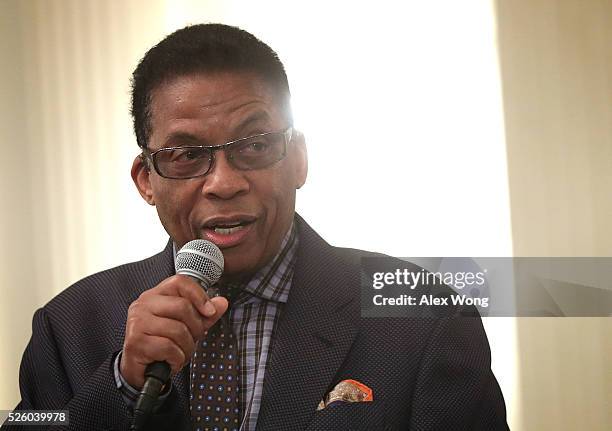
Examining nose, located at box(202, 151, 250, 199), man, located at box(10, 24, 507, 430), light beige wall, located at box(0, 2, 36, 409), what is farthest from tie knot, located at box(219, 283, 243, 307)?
light beige wall, located at box(0, 2, 36, 409)

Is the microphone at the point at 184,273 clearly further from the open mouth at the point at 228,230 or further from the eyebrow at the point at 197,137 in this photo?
the eyebrow at the point at 197,137

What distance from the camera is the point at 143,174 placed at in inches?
70.9

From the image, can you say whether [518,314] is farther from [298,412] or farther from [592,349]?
[298,412]

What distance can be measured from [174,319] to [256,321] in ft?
1.52

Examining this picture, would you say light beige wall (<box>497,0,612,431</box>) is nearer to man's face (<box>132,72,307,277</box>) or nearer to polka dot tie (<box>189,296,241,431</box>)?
man's face (<box>132,72,307,277</box>)

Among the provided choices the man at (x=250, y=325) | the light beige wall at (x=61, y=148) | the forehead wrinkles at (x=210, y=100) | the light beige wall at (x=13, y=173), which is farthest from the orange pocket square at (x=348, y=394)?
the light beige wall at (x=13, y=173)

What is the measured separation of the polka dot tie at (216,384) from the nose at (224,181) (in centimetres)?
32

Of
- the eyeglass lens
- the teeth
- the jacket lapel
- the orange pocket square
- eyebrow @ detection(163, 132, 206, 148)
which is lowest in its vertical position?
the orange pocket square

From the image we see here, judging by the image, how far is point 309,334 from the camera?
1.64 m

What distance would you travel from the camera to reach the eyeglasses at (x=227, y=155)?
157 centimetres

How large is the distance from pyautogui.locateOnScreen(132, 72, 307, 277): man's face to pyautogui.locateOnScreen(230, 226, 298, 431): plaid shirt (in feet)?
0.17

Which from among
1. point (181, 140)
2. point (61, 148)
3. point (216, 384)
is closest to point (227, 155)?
point (181, 140)

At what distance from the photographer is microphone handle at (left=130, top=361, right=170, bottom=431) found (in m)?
1.19

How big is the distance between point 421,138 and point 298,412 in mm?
934
